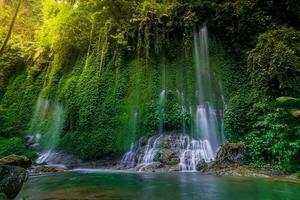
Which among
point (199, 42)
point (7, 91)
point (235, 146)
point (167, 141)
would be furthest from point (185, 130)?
point (7, 91)

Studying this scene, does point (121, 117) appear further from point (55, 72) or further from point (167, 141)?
point (55, 72)

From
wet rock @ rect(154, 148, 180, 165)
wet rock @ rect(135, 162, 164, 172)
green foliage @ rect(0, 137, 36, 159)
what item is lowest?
wet rock @ rect(135, 162, 164, 172)

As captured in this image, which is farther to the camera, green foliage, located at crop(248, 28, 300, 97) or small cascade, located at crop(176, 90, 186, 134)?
small cascade, located at crop(176, 90, 186, 134)

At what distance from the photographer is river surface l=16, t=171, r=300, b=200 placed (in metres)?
7.27

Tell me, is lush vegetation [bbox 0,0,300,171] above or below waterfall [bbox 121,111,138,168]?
above

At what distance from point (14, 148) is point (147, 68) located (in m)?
7.58

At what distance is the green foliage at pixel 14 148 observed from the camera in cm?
1588

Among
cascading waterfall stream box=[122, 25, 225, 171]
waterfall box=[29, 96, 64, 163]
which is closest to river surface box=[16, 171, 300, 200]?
cascading waterfall stream box=[122, 25, 225, 171]

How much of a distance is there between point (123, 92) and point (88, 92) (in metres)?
1.95

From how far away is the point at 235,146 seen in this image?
506 inches

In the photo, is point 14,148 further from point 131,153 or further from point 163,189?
point 163,189

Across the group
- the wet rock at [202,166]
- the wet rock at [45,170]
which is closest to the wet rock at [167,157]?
the wet rock at [202,166]

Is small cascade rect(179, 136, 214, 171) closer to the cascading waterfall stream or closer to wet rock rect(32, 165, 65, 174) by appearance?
Answer: the cascading waterfall stream

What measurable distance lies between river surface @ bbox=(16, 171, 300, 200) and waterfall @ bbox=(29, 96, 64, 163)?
7.20m
